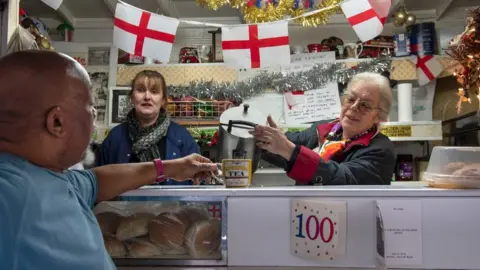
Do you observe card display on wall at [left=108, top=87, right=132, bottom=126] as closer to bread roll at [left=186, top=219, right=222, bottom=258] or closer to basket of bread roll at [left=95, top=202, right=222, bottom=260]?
basket of bread roll at [left=95, top=202, right=222, bottom=260]

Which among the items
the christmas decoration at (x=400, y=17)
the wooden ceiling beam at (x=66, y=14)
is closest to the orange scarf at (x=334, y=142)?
the christmas decoration at (x=400, y=17)

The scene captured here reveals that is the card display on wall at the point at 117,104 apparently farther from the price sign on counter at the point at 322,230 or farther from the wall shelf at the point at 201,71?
the price sign on counter at the point at 322,230

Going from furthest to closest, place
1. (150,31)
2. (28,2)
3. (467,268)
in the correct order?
(28,2) < (150,31) < (467,268)

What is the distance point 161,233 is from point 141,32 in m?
1.13

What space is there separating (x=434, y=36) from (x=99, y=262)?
3407mm

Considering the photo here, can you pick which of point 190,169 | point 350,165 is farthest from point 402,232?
point 190,169

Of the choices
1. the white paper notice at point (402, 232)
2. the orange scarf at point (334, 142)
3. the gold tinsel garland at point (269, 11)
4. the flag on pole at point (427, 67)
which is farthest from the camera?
the flag on pole at point (427, 67)

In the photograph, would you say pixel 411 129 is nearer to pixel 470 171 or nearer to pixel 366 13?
pixel 366 13

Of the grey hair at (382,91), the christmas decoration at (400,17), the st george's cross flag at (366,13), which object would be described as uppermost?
the christmas decoration at (400,17)

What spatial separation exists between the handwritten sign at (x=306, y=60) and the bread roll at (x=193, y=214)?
249 cm

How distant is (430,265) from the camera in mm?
1103

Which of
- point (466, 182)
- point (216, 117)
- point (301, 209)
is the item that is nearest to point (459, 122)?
point (216, 117)

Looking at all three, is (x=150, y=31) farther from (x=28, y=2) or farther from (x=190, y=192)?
(x=28, y=2)

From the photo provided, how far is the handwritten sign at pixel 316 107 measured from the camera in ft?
11.4
